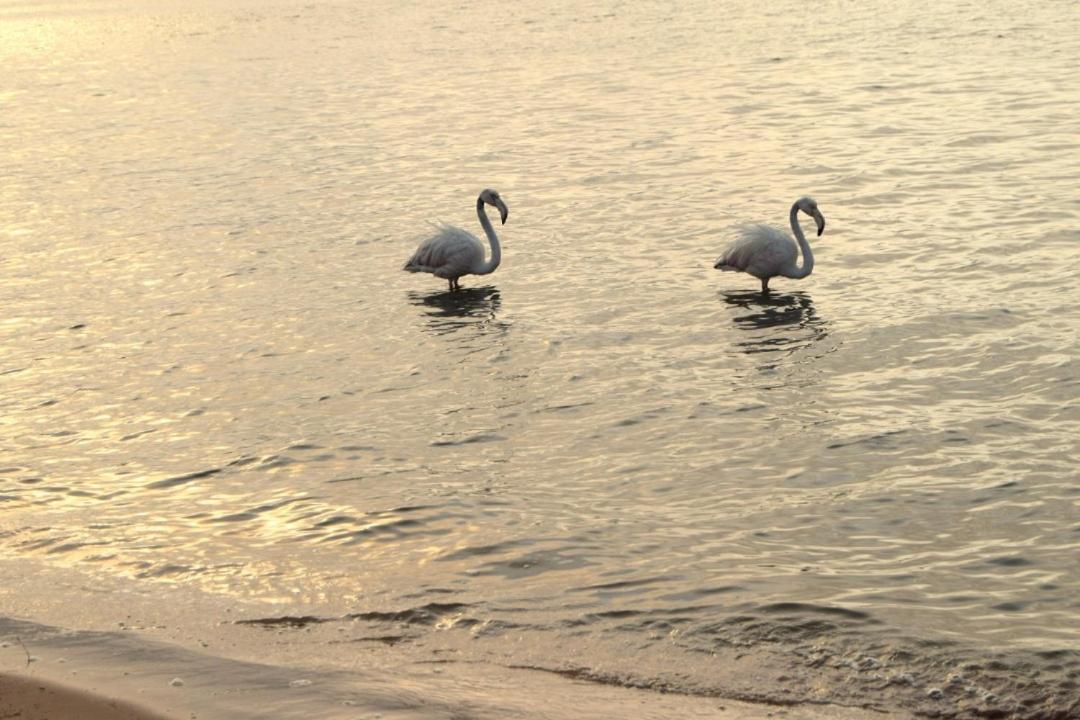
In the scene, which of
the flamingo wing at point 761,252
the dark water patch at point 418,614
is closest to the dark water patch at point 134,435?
the dark water patch at point 418,614

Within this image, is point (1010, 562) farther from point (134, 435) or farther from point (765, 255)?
point (765, 255)

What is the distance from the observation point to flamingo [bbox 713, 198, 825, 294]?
1780 centimetres

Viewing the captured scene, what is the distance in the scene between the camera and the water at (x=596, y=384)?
9617 mm

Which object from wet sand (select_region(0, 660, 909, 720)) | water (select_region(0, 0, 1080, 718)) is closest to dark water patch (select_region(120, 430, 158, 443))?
water (select_region(0, 0, 1080, 718))

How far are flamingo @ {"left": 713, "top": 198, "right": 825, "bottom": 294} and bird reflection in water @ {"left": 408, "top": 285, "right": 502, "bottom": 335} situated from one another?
271cm

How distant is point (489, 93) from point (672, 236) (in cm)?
1512

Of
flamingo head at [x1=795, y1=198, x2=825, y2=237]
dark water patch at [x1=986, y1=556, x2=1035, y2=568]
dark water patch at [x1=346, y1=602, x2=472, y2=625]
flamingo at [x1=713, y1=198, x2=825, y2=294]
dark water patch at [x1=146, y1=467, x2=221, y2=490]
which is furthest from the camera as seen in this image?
flamingo head at [x1=795, y1=198, x2=825, y2=237]

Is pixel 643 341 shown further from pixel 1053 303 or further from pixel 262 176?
pixel 262 176

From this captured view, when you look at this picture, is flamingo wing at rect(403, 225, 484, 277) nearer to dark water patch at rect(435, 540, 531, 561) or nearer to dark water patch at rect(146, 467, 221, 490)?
dark water patch at rect(146, 467, 221, 490)

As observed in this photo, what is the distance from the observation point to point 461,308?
18391mm

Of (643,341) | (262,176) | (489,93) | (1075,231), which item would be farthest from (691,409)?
(489,93)

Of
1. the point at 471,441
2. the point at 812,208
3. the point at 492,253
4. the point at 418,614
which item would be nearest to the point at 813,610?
the point at 418,614

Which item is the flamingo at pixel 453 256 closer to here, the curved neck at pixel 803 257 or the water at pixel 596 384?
the water at pixel 596 384

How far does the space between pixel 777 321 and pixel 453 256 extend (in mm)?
4195
